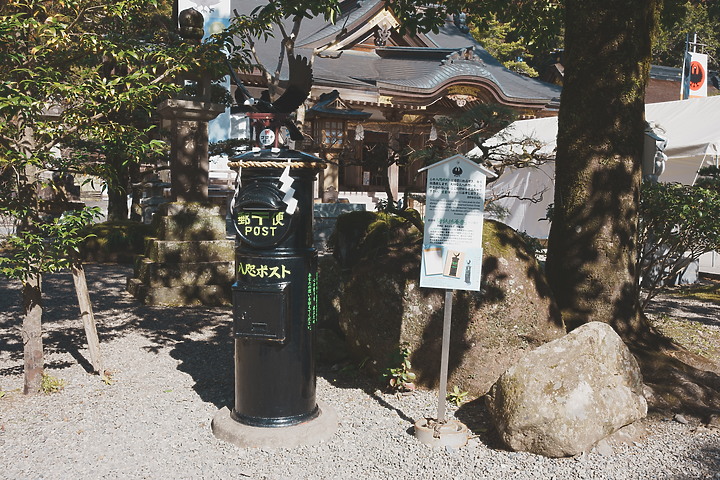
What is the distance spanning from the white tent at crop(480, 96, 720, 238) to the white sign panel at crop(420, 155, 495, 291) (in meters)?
5.15

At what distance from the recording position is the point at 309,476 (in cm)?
357

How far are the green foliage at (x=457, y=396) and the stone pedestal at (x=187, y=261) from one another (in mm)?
4363

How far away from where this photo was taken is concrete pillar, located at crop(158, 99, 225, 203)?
8422mm

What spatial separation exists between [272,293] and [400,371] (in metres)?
1.32

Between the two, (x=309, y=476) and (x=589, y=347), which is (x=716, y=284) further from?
(x=309, y=476)

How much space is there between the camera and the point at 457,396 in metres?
4.62

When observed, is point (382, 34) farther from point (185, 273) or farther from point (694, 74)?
point (185, 273)

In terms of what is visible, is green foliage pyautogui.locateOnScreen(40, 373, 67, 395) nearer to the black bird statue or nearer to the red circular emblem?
the black bird statue

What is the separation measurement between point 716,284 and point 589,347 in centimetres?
867

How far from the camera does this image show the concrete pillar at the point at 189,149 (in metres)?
8.42

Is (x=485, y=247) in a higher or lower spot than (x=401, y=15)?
lower

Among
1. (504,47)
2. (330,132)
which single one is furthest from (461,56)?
(504,47)

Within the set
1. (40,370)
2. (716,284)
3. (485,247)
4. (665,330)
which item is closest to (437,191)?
(485,247)

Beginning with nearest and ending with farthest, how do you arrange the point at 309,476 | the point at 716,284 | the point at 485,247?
1. the point at 309,476
2. the point at 485,247
3. the point at 716,284
